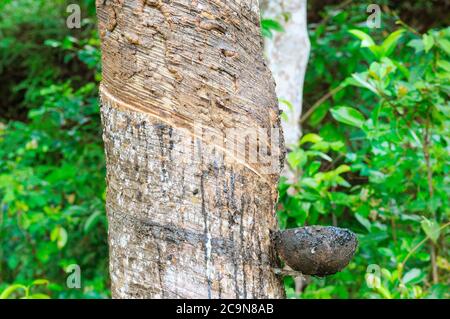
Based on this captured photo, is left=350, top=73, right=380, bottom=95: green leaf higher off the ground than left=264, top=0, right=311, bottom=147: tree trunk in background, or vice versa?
left=264, top=0, right=311, bottom=147: tree trunk in background

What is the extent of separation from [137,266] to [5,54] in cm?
568

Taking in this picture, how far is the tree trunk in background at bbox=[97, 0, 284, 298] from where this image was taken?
1.35m

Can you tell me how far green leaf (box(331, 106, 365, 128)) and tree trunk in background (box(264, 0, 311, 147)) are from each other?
75cm

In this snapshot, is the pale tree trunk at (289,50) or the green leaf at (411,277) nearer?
the green leaf at (411,277)

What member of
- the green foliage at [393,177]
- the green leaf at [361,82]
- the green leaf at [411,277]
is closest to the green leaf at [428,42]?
the green foliage at [393,177]

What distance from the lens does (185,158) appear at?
4.47 feet

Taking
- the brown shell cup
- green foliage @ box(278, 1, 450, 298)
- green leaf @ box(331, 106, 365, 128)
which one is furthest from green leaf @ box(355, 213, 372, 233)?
the brown shell cup

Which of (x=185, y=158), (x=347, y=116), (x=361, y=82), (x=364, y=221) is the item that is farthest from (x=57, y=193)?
(x=185, y=158)

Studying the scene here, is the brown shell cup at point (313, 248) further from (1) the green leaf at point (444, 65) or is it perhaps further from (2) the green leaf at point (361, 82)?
(1) the green leaf at point (444, 65)

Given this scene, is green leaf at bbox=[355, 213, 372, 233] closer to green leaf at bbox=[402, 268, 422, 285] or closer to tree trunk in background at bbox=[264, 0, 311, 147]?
green leaf at bbox=[402, 268, 422, 285]

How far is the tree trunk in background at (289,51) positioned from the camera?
3.46 metres

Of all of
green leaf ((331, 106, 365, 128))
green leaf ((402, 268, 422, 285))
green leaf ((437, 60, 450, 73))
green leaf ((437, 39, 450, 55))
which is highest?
green leaf ((437, 39, 450, 55))

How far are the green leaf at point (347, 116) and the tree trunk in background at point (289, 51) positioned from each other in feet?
2.48

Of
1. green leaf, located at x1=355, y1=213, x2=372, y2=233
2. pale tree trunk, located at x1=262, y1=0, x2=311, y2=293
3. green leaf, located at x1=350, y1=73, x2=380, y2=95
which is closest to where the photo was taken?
green leaf, located at x1=350, y1=73, x2=380, y2=95
